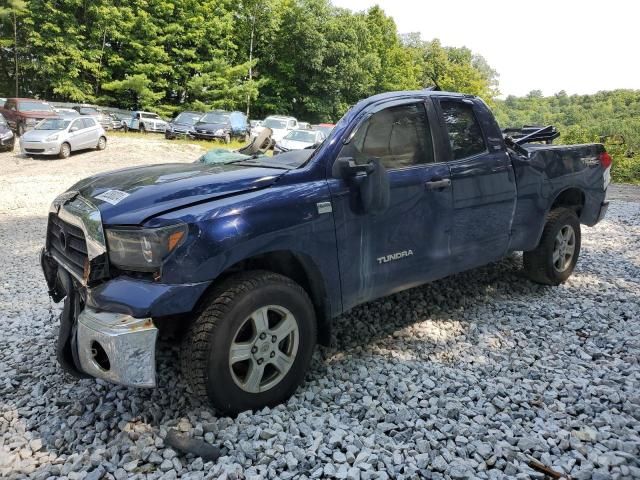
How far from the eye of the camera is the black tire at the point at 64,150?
55.9ft

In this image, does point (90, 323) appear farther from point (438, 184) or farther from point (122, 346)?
point (438, 184)

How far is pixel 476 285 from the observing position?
5086 millimetres

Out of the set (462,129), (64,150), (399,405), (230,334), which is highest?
(462,129)

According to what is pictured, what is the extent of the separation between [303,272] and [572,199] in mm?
3537

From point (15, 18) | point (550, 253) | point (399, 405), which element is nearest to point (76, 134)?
point (550, 253)

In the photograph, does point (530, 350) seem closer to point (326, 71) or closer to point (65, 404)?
point (65, 404)

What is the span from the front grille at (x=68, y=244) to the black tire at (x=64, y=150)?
1573 centimetres

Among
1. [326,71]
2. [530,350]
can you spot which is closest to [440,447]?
[530,350]

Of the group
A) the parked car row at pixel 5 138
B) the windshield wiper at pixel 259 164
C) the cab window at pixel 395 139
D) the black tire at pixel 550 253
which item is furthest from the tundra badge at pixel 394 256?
the parked car row at pixel 5 138

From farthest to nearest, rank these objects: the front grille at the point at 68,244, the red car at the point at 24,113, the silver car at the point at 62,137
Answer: the red car at the point at 24,113, the silver car at the point at 62,137, the front grille at the point at 68,244

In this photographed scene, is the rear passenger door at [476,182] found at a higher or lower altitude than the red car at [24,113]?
lower

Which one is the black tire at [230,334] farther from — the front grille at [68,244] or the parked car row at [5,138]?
the parked car row at [5,138]

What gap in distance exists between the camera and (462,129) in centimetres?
399

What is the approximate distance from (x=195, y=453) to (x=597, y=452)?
2066 mm
